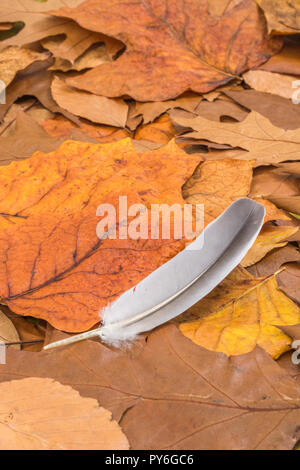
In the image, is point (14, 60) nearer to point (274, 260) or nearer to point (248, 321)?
point (274, 260)

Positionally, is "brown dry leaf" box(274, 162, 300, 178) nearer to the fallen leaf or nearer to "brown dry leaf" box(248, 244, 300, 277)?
the fallen leaf

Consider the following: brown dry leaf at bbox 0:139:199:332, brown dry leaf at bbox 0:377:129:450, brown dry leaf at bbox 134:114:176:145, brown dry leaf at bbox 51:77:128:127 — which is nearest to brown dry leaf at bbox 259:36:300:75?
brown dry leaf at bbox 134:114:176:145

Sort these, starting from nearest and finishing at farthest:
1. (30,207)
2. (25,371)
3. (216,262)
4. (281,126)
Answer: (25,371), (216,262), (30,207), (281,126)

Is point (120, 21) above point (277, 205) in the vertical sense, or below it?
above

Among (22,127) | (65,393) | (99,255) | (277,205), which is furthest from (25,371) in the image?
(22,127)

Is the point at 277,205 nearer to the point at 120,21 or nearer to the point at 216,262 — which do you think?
the point at 216,262

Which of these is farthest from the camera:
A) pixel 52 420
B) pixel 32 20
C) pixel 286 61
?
pixel 32 20

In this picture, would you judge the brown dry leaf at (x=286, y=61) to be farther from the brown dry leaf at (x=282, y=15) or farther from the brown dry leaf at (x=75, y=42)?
the brown dry leaf at (x=75, y=42)

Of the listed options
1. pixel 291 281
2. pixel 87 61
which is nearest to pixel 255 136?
pixel 291 281
